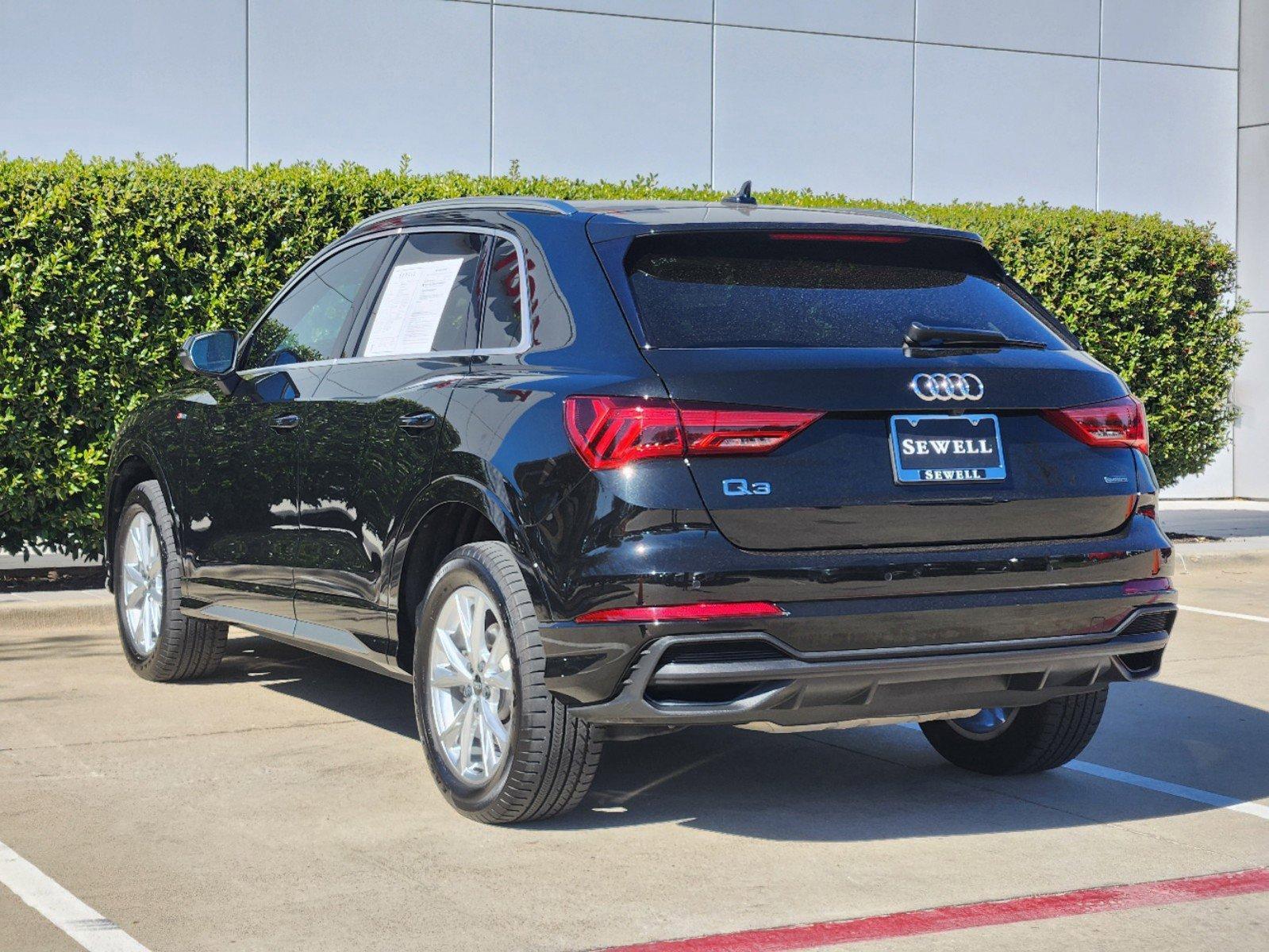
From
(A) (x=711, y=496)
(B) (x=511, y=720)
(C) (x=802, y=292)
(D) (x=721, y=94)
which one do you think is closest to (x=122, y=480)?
(B) (x=511, y=720)

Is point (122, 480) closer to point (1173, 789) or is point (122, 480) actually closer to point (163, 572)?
point (163, 572)

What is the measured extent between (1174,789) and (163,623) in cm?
410

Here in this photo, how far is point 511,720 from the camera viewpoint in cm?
493

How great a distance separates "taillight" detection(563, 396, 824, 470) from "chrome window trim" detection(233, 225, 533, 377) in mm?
638

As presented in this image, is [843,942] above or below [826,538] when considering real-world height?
below

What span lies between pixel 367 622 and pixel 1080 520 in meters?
2.33

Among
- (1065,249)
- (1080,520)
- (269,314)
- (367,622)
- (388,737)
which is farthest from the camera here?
(1065,249)

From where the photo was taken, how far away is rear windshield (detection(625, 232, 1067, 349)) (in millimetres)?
4879

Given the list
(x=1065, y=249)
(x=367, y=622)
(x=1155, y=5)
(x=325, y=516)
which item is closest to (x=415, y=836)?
(x=367, y=622)

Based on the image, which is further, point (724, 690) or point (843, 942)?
point (724, 690)

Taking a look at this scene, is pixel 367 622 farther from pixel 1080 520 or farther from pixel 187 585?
pixel 1080 520

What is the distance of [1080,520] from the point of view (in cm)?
498

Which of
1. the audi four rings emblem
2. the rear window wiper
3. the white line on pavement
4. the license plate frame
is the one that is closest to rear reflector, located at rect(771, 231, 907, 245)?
the rear window wiper

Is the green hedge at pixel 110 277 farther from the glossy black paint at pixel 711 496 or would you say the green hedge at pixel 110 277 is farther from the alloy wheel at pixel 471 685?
the alloy wheel at pixel 471 685
